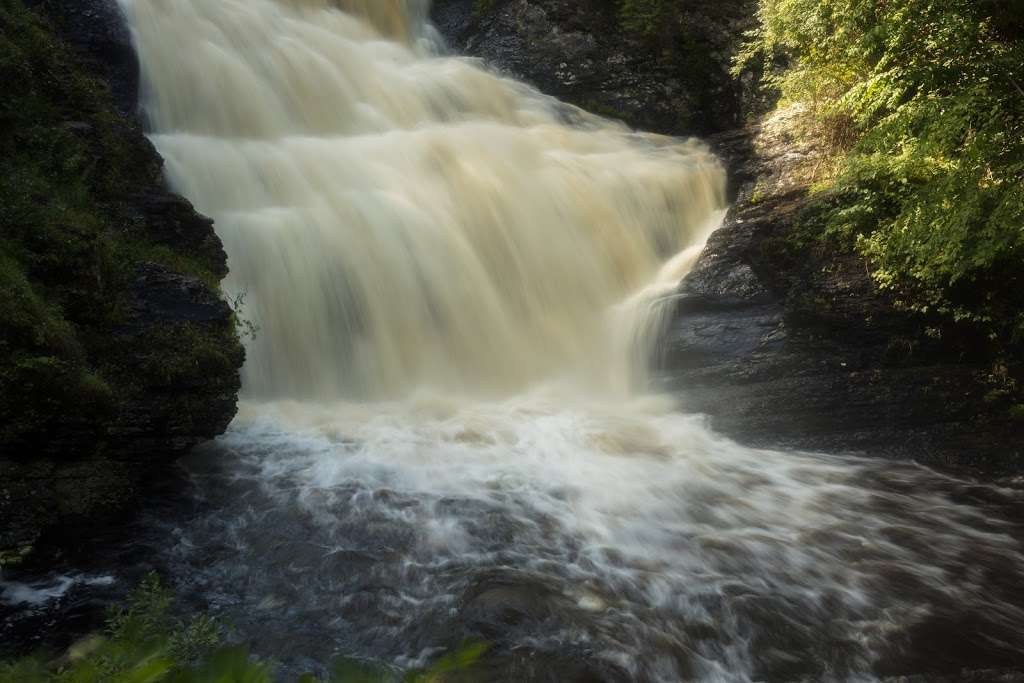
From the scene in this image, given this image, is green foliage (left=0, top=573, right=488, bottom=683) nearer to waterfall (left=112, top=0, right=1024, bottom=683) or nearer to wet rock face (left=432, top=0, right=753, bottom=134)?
waterfall (left=112, top=0, right=1024, bottom=683)

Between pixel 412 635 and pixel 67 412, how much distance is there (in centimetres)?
314

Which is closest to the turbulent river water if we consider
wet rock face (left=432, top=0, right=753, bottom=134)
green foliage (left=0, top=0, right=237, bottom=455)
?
wet rock face (left=432, top=0, right=753, bottom=134)

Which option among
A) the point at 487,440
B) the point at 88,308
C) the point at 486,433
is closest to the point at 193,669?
the point at 88,308

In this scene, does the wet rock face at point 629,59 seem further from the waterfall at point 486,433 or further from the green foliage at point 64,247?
the green foliage at point 64,247

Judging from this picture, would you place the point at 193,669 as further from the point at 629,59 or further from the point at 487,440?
the point at 629,59

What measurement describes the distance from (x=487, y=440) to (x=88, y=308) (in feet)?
13.0

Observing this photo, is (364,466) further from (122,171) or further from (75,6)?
(75,6)

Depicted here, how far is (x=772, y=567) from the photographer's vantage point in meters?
5.47

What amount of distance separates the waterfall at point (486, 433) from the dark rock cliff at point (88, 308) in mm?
741

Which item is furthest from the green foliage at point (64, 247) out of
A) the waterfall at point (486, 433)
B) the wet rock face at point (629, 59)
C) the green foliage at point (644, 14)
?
the green foliage at point (644, 14)

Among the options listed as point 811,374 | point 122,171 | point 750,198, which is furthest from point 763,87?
point 122,171

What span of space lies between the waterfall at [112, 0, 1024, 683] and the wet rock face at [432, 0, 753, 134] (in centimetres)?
87

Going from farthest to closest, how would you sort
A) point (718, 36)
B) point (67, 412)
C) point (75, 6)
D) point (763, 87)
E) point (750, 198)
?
point (718, 36) → point (763, 87) → point (750, 198) → point (75, 6) → point (67, 412)

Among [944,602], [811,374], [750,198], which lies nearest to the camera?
[944,602]
